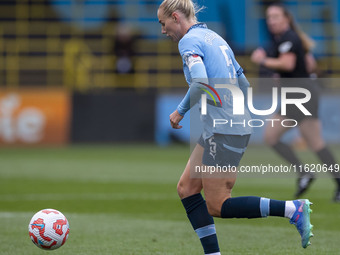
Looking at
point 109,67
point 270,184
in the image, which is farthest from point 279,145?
point 109,67

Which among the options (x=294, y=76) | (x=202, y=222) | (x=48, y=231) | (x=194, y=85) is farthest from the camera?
(x=294, y=76)

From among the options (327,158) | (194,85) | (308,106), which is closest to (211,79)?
(194,85)

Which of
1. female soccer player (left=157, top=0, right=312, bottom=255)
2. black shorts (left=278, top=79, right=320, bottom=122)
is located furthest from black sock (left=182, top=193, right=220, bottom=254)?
black shorts (left=278, top=79, right=320, bottom=122)

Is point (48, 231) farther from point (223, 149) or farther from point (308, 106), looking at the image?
point (308, 106)

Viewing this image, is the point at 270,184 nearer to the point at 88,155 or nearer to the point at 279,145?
the point at 279,145

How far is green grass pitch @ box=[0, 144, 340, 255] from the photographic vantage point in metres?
6.53

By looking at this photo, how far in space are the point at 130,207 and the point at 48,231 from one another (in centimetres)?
330

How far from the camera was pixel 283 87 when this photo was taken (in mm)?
9922

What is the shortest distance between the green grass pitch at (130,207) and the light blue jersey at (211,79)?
144cm

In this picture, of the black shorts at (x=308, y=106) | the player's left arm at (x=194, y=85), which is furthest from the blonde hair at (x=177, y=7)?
the black shorts at (x=308, y=106)

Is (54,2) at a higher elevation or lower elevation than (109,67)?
higher

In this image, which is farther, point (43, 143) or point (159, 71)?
point (159, 71)

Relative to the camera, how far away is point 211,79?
17.3ft

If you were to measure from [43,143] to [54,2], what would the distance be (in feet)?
25.0
